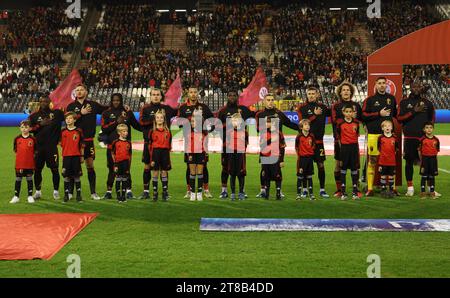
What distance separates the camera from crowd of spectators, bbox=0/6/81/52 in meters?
38.6

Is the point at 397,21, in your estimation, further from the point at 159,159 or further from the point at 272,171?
the point at 159,159

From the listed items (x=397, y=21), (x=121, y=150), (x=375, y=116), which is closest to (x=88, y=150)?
(x=121, y=150)

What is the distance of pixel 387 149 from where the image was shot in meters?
10.2

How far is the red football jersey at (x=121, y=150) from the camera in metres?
9.97

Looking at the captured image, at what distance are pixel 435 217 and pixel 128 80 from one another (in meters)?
26.4

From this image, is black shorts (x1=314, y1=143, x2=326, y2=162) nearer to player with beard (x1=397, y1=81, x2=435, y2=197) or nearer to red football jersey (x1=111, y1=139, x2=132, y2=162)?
player with beard (x1=397, y1=81, x2=435, y2=197)

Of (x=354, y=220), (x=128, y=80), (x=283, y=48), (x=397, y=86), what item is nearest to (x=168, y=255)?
(x=354, y=220)

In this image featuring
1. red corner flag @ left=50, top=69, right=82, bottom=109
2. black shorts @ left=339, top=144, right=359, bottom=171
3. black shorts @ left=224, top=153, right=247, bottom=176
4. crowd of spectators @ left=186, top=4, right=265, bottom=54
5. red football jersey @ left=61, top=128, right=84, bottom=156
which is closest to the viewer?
red football jersey @ left=61, top=128, right=84, bottom=156

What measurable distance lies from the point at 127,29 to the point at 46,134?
30.7m

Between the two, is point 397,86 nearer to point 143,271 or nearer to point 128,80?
point 143,271

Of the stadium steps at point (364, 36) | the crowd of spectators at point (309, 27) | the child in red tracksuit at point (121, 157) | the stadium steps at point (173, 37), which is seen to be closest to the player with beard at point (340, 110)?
the child in red tracksuit at point (121, 157)

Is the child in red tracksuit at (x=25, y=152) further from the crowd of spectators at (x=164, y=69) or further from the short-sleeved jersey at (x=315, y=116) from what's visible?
the crowd of spectators at (x=164, y=69)

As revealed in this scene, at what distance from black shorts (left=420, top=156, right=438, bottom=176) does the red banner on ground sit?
18.8 feet

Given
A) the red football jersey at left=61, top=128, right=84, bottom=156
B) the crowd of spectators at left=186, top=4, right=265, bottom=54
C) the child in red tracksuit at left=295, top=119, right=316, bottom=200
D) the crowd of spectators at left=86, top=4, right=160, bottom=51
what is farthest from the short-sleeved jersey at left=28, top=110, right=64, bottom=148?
the crowd of spectators at left=86, top=4, right=160, bottom=51
